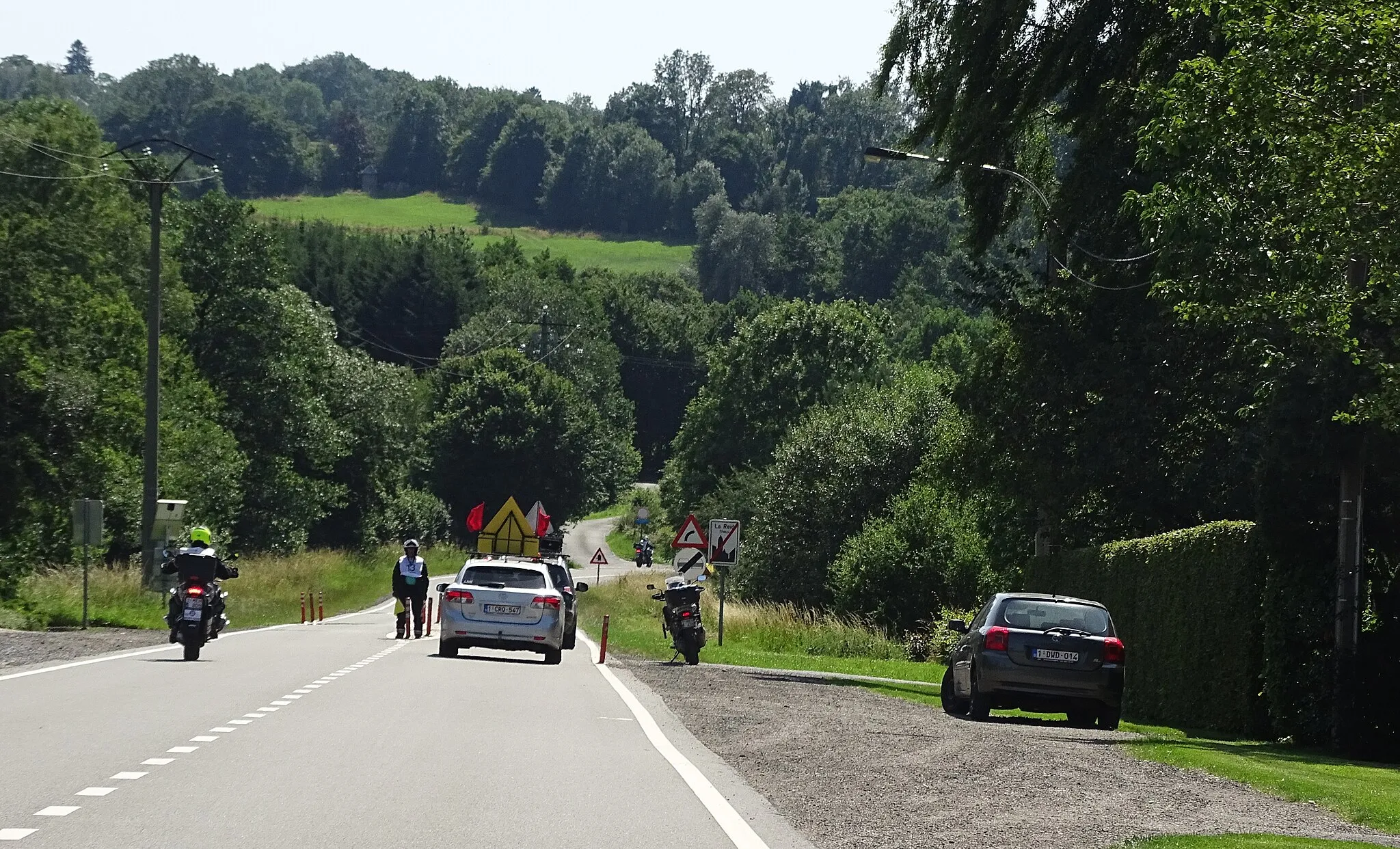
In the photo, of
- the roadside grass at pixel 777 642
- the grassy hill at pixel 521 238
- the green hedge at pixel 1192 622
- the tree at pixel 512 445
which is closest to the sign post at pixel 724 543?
the roadside grass at pixel 777 642

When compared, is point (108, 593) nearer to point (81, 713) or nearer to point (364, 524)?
point (81, 713)

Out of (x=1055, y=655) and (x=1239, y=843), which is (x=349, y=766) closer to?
(x=1239, y=843)

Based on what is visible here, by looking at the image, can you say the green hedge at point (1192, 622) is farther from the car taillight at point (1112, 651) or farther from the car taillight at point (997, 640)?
the car taillight at point (997, 640)

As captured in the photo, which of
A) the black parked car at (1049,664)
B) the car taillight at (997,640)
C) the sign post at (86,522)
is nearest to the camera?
the black parked car at (1049,664)

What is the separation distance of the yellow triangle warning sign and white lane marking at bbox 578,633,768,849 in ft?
102

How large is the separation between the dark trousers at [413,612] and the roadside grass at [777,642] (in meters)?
3.85

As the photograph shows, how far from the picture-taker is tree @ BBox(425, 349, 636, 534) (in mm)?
106875

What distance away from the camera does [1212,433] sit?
106 feet

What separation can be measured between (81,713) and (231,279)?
67.1 metres

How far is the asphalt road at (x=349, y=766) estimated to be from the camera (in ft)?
33.8

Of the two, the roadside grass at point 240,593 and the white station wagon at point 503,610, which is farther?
the roadside grass at point 240,593

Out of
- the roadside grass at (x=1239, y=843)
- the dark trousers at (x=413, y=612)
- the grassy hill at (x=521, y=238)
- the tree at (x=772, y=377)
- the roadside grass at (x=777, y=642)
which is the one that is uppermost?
the grassy hill at (x=521, y=238)

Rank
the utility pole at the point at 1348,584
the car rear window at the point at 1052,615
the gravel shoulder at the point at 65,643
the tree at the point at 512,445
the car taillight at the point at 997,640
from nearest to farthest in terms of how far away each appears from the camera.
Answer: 1. the utility pole at the point at 1348,584
2. the car taillight at the point at 997,640
3. the car rear window at the point at 1052,615
4. the gravel shoulder at the point at 65,643
5. the tree at the point at 512,445

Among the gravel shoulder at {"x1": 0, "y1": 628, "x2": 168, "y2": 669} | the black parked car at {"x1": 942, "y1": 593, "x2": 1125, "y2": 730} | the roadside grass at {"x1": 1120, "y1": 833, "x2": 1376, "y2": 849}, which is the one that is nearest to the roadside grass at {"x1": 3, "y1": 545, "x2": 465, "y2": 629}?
the gravel shoulder at {"x1": 0, "y1": 628, "x2": 168, "y2": 669}
